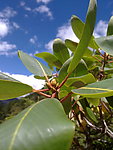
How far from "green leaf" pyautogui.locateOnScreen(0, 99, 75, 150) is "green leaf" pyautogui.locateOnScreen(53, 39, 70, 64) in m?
0.74

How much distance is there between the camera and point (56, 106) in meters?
0.58

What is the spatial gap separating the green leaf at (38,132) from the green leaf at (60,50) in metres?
0.74

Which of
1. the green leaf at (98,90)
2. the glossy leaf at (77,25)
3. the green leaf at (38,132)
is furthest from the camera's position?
the glossy leaf at (77,25)

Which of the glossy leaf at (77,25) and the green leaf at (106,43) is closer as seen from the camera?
the green leaf at (106,43)

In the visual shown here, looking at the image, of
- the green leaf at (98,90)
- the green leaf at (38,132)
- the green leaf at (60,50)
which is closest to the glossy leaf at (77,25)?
the green leaf at (60,50)

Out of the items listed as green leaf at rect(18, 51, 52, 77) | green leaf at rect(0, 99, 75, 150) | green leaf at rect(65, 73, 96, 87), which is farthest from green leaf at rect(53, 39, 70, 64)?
green leaf at rect(0, 99, 75, 150)

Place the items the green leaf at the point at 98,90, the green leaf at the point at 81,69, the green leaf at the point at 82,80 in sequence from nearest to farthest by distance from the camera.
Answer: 1. the green leaf at the point at 98,90
2. the green leaf at the point at 82,80
3. the green leaf at the point at 81,69

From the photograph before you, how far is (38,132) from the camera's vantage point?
423 millimetres

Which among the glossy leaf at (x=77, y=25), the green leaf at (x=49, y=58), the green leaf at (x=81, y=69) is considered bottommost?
the green leaf at (x=81, y=69)

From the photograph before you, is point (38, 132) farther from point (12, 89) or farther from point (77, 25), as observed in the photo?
point (77, 25)

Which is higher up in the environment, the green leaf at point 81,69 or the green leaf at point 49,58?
the green leaf at point 49,58

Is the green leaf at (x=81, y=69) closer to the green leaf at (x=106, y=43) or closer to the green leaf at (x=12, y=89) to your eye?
the green leaf at (x=106, y=43)

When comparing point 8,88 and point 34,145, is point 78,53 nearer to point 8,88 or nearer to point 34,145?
point 8,88

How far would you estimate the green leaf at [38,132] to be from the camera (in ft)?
1.28
